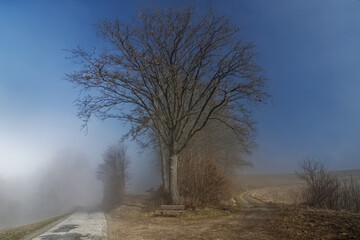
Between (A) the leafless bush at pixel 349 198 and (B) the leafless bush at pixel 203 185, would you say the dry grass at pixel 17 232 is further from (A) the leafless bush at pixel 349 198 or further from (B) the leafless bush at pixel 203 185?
(A) the leafless bush at pixel 349 198

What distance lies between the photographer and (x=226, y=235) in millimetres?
8992

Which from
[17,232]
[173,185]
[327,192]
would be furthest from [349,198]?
[17,232]

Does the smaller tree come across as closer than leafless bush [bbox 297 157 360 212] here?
No

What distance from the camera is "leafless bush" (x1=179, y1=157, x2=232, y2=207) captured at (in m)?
17.1

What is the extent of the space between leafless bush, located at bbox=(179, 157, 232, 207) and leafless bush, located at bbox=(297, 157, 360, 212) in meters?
5.42

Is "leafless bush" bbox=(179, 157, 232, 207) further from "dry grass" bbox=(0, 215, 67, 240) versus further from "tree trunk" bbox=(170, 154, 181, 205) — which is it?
"dry grass" bbox=(0, 215, 67, 240)

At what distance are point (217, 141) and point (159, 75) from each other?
15.6 m

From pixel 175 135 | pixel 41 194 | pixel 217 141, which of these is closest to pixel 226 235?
pixel 175 135

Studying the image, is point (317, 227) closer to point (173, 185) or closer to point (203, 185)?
point (203, 185)

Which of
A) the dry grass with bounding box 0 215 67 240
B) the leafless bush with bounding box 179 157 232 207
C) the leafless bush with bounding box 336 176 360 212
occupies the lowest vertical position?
the dry grass with bounding box 0 215 67 240

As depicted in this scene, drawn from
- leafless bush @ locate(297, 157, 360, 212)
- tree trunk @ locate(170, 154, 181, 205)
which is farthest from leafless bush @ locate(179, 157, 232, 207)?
leafless bush @ locate(297, 157, 360, 212)

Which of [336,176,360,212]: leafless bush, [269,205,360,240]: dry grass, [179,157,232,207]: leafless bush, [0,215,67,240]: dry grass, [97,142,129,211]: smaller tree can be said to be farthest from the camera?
[97,142,129,211]: smaller tree

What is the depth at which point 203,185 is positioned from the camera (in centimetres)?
1728

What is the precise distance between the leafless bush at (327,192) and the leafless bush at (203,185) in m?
5.42
